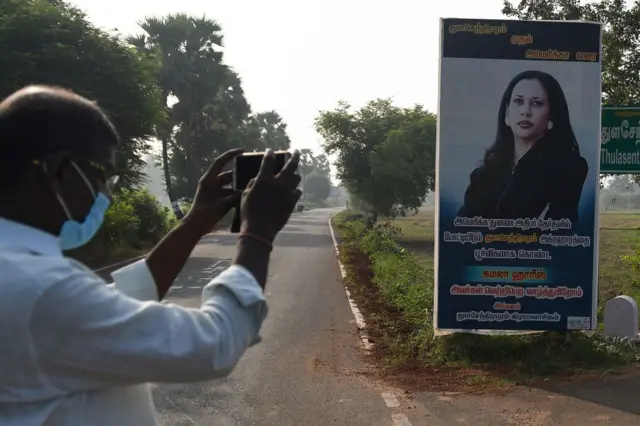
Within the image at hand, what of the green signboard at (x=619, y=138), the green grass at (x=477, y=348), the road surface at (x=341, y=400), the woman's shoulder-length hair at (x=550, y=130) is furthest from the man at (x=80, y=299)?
the green signboard at (x=619, y=138)

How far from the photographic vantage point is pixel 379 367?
728 cm

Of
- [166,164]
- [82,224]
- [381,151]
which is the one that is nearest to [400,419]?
[82,224]

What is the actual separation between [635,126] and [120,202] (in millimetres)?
16320

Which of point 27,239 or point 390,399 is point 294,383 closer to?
point 390,399

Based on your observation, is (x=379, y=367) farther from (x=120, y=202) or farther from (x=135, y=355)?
(x=120, y=202)

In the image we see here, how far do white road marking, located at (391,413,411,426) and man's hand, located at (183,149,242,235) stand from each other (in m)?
3.82

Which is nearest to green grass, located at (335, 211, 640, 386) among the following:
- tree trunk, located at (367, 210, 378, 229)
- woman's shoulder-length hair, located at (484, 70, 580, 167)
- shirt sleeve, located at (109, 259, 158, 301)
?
woman's shoulder-length hair, located at (484, 70, 580, 167)

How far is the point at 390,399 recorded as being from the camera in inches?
236

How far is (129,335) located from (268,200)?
434 mm

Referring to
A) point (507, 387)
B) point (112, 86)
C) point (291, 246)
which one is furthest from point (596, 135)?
point (291, 246)

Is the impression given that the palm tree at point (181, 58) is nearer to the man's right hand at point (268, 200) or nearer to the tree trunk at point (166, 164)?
the tree trunk at point (166, 164)

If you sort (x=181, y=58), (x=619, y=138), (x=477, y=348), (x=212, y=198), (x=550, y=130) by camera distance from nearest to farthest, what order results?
(x=212, y=198) → (x=550, y=130) → (x=477, y=348) → (x=619, y=138) → (x=181, y=58)

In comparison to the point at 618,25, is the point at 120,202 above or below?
below

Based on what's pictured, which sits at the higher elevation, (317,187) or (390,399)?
(390,399)
